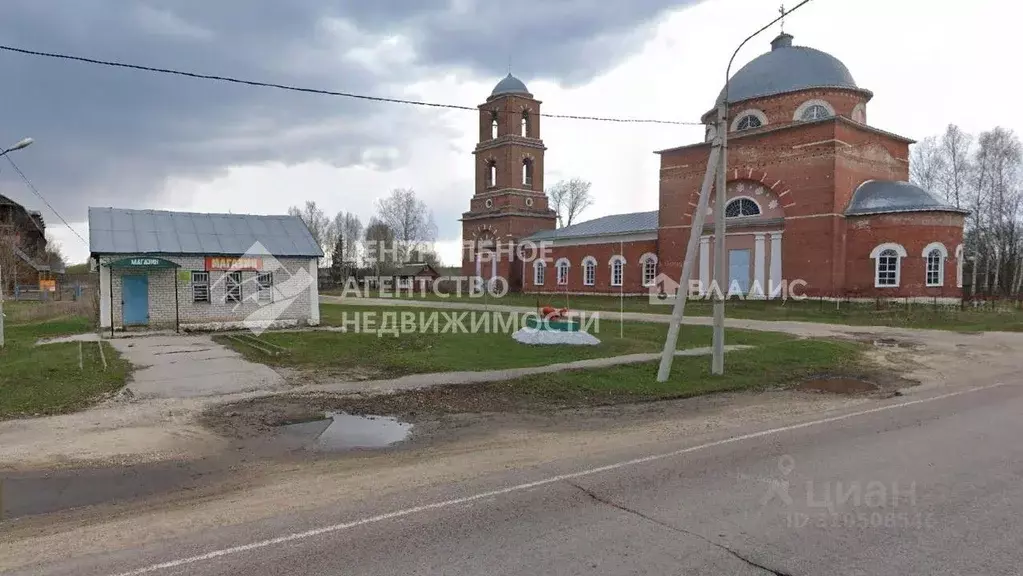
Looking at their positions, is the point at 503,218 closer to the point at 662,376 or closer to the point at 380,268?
the point at 380,268

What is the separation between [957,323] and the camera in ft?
76.7

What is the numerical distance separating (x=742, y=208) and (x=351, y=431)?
1246 inches

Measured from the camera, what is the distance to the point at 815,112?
3400 cm

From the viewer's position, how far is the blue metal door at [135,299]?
64.2 feet

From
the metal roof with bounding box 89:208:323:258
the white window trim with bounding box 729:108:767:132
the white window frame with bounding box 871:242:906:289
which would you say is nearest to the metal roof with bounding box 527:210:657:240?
the white window trim with bounding box 729:108:767:132

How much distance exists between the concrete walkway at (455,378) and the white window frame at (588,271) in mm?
31108

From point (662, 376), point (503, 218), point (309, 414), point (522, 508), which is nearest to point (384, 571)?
point (522, 508)

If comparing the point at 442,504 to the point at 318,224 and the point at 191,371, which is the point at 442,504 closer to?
the point at 191,371

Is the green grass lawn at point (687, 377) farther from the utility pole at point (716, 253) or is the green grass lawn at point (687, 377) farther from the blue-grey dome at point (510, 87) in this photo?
the blue-grey dome at point (510, 87)

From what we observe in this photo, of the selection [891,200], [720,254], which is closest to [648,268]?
[891,200]

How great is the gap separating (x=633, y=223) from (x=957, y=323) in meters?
22.8

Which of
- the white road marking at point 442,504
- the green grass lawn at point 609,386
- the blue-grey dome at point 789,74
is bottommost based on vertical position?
the green grass lawn at point 609,386

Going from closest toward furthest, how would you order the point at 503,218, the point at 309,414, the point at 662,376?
the point at 309,414
the point at 662,376
the point at 503,218

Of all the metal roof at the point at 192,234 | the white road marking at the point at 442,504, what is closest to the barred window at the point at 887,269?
the white road marking at the point at 442,504
